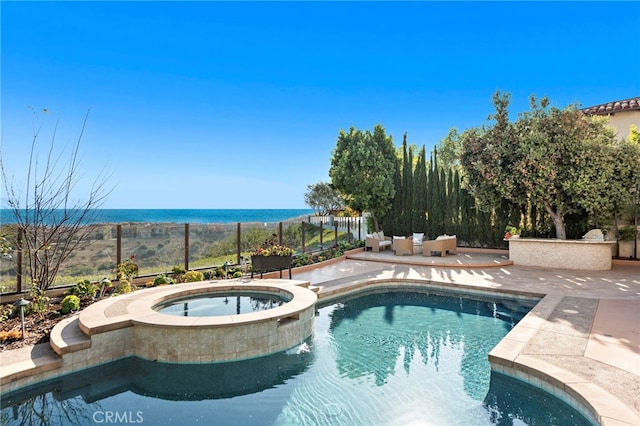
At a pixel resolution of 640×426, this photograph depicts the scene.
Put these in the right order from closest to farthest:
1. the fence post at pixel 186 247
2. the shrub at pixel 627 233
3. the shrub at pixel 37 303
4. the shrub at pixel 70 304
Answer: the shrub at pixel 37 303
the shrub at pixel 70 304
the fence post at pixel 186 247
the shrub at pixel 627 233

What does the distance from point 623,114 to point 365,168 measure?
511 inches

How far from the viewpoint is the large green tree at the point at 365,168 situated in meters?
16.3

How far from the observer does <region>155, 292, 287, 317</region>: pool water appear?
18.9 feet

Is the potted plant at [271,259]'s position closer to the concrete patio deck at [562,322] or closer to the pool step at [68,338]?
→ the concrete patio deck at [562,322]

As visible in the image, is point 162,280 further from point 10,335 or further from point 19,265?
point 10,335

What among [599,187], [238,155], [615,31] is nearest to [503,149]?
[599,187]

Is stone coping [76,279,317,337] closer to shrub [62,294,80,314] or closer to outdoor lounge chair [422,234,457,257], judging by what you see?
shrub [62,294,80,314]

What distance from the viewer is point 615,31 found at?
1161 cm

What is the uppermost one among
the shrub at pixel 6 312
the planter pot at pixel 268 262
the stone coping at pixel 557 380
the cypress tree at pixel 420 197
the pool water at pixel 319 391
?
the cypress tree at pixel 420 197

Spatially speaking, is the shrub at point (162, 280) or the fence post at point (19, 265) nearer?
the fence post at point (19, 265)

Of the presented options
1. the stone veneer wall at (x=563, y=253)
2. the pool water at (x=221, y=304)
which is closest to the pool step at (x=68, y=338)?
the pool water at (x=221, y=304)

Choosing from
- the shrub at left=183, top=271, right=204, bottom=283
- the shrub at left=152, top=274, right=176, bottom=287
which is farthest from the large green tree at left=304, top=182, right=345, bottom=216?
the shrub at left=152, top=274, right=176, bottom=287

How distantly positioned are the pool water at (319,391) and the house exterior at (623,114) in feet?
56.4

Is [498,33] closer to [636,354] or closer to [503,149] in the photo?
[503,149]
